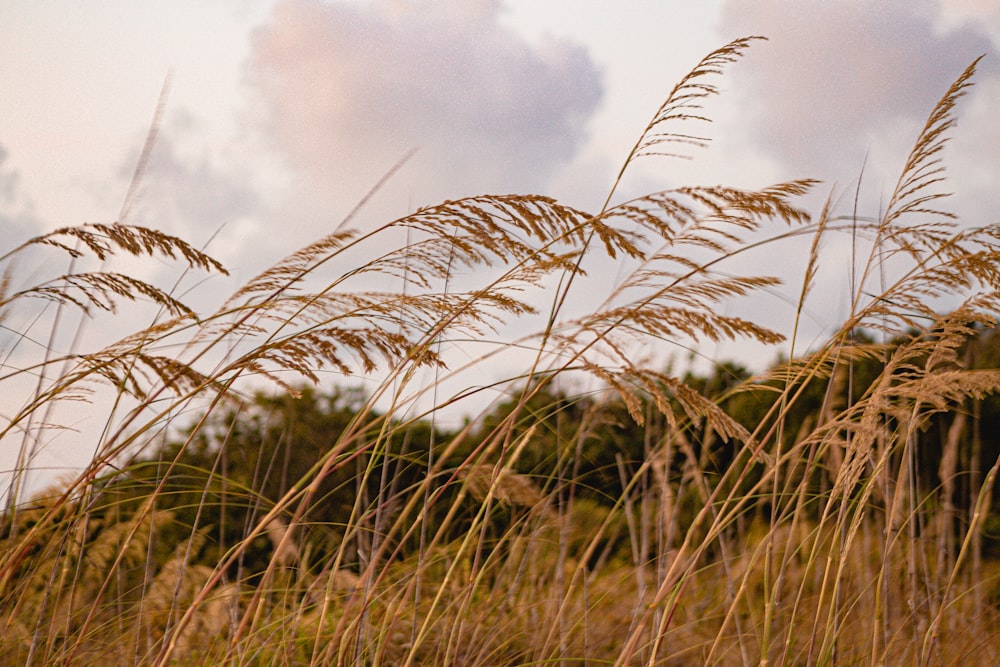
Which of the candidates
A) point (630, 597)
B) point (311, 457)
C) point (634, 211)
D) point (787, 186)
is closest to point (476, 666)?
point (634, 211)

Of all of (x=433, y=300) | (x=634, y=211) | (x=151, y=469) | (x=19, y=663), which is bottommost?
(x=19, y=663)

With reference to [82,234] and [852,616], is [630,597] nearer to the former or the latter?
[852,616]

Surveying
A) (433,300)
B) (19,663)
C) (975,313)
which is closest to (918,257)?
(975,313)

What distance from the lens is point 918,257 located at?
2.31 metres

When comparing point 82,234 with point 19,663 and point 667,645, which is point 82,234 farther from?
point 667,645

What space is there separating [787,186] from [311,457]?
4.69m

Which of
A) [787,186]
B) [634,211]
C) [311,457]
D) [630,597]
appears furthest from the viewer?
[311,457]

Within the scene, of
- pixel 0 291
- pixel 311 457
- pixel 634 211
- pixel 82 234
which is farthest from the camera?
pixel 311 457

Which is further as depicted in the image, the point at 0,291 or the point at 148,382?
the point at 0,291

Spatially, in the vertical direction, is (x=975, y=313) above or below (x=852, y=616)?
above

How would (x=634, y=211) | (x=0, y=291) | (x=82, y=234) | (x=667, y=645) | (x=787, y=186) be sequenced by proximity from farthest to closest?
(x=667, y=645), (x=0, y=291), (x=82, y=234), (x=787, y=186), (x=634, y=211)

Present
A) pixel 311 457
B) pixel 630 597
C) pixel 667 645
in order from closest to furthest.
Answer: pixel 667 645 < pixel 630 597 < pixel 311 457

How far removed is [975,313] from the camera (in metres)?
2.27

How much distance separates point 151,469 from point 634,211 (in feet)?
8.26
